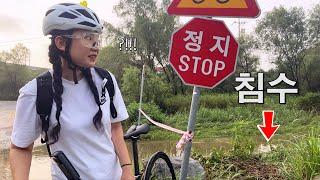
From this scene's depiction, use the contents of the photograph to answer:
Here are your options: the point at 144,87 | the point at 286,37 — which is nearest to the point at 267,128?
the point at 144,87

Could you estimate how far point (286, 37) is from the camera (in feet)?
90.2

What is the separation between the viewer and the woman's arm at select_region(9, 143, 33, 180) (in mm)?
1616

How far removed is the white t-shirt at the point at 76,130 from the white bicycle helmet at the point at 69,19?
185mm

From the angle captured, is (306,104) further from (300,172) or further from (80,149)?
(80,149)

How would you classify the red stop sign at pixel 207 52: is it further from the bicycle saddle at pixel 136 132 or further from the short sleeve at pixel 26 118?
the short sleeve at pixel 26 118

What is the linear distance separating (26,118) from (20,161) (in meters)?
0.15

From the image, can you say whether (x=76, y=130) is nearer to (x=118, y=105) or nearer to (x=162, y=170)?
(x=118, y=105)

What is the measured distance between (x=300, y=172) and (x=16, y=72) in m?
33.3

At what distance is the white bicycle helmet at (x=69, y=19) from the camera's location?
66.7 inches

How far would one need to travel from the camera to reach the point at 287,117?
1839 cm

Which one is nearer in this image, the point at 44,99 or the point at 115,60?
the point at 44,99

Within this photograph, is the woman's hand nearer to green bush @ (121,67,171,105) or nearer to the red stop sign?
the red stop sign

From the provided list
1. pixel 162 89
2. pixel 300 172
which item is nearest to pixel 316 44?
pixel 162 89

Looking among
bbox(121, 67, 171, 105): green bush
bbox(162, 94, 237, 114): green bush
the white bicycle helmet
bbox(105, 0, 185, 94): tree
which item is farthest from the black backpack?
bbox(105, 0, 185, 94): tree
